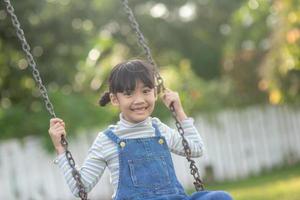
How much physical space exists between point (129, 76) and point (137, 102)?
139 millimetres

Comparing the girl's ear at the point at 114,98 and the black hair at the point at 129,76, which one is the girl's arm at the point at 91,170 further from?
the black hair at the point at 129,76

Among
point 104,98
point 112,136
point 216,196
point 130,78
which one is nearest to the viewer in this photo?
point 216,196

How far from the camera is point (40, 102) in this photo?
477 inches

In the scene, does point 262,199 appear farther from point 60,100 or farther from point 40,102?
point 40,102

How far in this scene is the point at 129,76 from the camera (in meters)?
3.59

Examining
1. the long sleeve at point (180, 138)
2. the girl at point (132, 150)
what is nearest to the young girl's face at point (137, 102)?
the girl at point (132, 150)

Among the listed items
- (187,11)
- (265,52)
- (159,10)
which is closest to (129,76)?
(265,52)

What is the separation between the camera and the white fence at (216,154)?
11164 mm

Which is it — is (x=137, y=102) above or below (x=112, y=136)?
above

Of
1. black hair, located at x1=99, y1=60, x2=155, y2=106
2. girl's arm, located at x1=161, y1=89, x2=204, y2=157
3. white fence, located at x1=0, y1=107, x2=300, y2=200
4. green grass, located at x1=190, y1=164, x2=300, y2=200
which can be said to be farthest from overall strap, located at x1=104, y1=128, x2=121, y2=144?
white fence, located at x1=0, y1=107, x2=300, y2=200

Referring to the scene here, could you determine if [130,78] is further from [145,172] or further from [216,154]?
[216,154]

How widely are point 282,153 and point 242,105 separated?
4.17ft

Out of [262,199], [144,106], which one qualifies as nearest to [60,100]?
[262,199]

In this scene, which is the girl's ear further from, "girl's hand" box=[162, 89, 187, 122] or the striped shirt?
"girl's hand" box=[162, 89, 187, 122]
